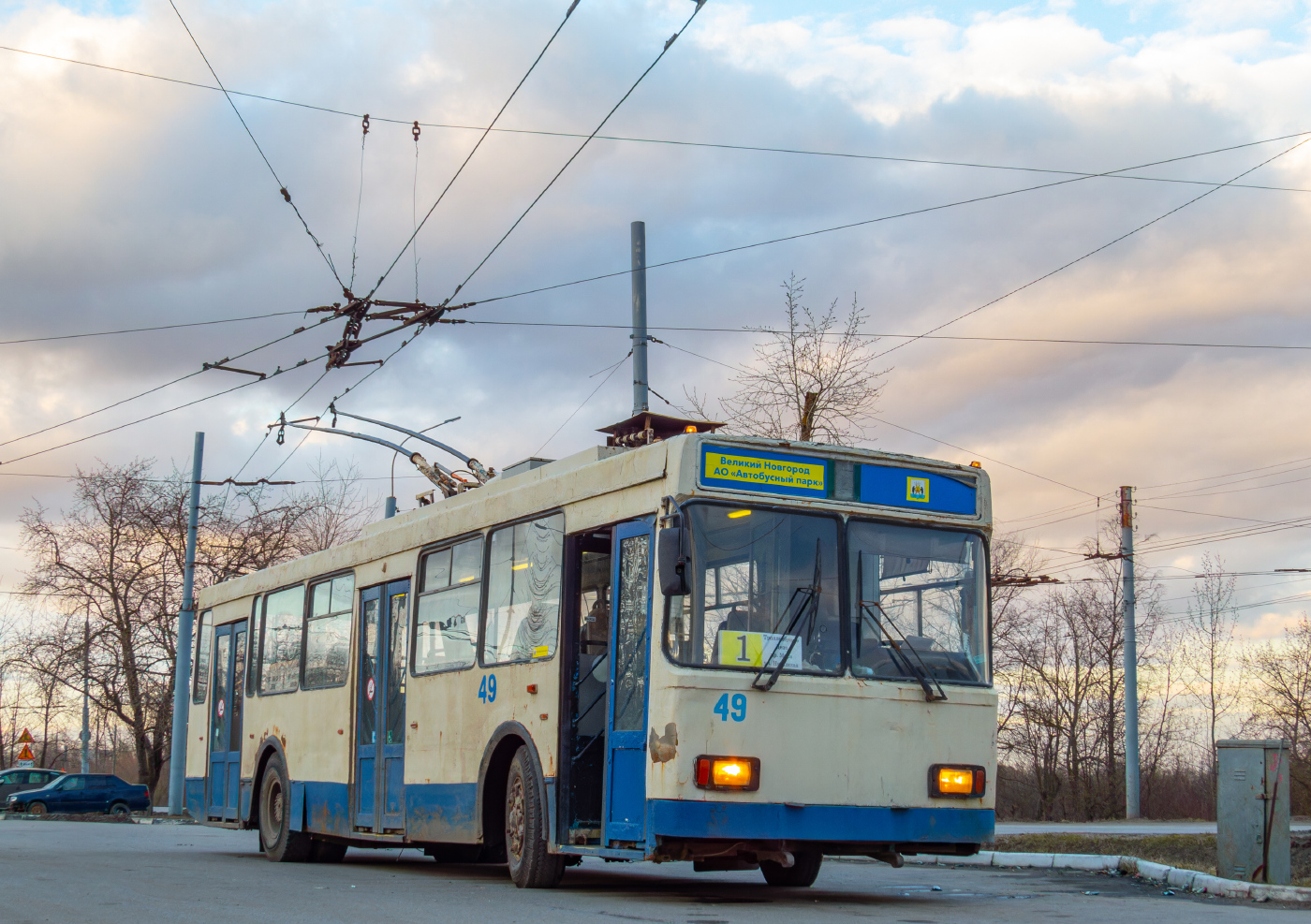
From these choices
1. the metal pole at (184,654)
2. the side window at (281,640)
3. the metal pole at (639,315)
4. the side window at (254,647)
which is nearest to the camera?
the side window at (281,640)

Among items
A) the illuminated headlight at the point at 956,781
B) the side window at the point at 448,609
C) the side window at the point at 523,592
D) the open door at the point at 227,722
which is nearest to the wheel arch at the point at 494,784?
the side window at the point at 523,592

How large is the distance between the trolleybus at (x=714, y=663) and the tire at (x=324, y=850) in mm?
3721

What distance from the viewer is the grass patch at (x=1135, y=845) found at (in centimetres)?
1744

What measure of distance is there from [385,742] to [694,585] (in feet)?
17.2

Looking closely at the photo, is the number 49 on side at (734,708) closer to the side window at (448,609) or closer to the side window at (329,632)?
the side window at (448,609)

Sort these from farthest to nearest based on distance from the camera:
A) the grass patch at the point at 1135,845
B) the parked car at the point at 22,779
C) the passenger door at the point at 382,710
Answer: the parked car at the point at 22,779, the grass patch at the point at 1135,845, the passenger door at the point at 382,710

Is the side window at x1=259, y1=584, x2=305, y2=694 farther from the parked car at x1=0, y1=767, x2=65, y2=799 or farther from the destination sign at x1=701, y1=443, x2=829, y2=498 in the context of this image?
the parked car at x1=0, y1=767, x2=65, y2=799

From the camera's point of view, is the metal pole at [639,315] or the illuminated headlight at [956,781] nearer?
the illuminated headlight at [956,781]

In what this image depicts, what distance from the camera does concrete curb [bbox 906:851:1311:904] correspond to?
33.9 ft

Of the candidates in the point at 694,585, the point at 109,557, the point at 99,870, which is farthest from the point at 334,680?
the point at 109,557

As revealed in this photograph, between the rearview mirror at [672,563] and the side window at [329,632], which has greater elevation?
the rearview mirror at [672,563]

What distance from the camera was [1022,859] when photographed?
1497 centimetres

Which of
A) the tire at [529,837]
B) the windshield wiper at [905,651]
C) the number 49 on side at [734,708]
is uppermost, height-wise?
the windshield wiper at [905,651]

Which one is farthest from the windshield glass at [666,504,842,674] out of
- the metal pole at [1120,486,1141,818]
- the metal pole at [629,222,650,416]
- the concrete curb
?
the metal pole at [1120,486,1141,818]
